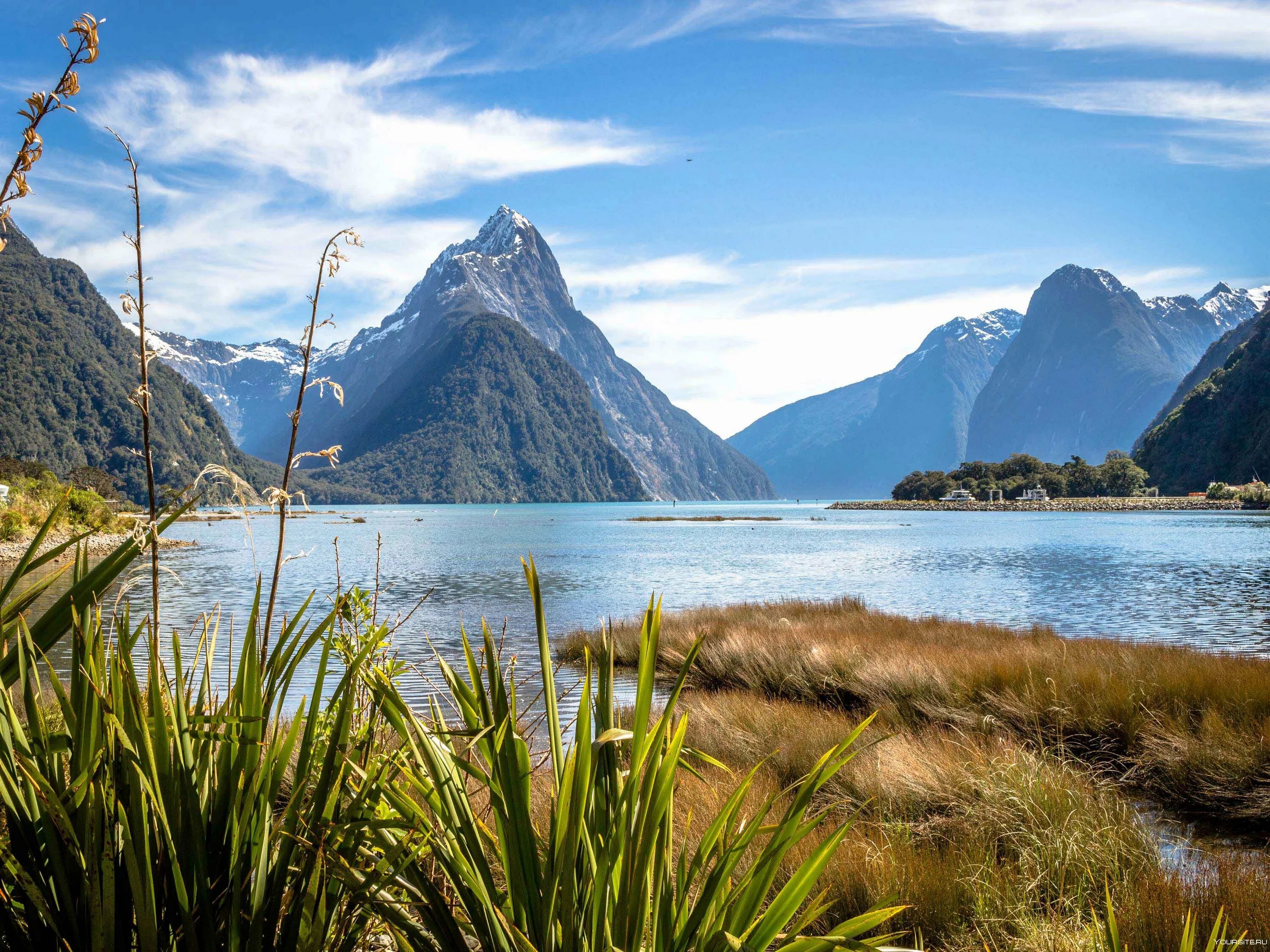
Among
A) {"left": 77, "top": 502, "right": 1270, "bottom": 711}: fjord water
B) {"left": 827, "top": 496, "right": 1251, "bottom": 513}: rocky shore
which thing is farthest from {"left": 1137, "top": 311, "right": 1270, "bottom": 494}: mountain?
{"left": 77, "top": 502, "right": 1270, "bottom": 711}: fjord water

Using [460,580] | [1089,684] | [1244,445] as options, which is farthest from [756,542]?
[1244,445]

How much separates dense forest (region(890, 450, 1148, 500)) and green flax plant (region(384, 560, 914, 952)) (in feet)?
420

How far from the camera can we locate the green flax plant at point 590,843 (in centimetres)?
145

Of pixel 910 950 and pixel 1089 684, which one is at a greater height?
pixel 910 950

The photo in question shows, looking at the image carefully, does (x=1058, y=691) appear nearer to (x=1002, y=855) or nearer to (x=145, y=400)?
(x=1002, y=855)

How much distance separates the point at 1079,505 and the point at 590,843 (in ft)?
389

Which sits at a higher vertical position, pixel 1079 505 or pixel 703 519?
pixel 1079 505

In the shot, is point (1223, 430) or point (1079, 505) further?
point (1223, 430)

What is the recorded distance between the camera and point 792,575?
29359mm

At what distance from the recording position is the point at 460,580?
27016mm

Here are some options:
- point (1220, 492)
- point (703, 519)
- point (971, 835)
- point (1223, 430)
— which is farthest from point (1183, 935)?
point (1223, 430)

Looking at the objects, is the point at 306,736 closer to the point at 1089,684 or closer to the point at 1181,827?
the point at 1181,827

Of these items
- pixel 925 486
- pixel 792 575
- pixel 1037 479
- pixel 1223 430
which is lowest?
pixel 792 575

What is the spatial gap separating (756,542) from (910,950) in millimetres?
51433
